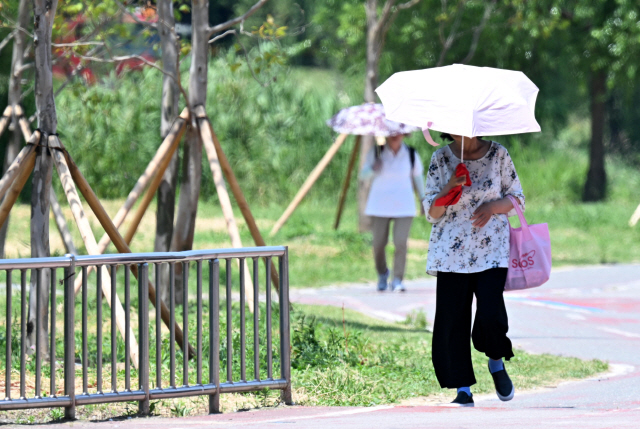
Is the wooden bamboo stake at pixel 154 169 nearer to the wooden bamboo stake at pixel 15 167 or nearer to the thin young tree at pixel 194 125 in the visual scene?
the thin young tree at pixel 194 125

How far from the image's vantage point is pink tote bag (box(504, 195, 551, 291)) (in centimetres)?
605

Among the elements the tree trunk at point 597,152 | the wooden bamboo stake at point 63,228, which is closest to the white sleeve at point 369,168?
the wooden bamboo stake at point 63,228

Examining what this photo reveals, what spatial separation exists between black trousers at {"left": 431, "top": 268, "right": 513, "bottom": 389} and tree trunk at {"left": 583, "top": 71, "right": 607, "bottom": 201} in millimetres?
18911

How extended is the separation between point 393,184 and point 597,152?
13.9 m

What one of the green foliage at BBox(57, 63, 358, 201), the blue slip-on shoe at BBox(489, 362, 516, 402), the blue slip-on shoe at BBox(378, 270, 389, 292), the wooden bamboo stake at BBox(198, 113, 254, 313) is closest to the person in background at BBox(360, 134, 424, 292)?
the blue slip-on shoe at BBox(378, 270, 389, 292)

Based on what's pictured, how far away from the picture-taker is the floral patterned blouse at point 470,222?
19.5 feet

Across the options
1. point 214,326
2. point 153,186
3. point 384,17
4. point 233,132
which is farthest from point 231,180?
point 233,132

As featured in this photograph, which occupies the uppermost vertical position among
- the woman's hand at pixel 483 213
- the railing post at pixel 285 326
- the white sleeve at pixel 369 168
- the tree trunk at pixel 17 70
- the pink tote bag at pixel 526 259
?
the tree trunk at pixel 17 70

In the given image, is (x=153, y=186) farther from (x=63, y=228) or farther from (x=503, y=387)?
(x=503, y=387)

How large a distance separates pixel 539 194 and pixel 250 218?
53.3ft

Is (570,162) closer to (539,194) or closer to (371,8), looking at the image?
(539,194)

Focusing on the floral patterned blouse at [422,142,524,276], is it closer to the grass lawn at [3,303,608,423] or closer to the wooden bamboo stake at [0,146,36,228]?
the grass lawn at [3,303,608,423]

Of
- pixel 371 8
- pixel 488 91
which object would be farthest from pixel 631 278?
pixel 488 91

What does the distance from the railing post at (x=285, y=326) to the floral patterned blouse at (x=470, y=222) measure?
0.83m
